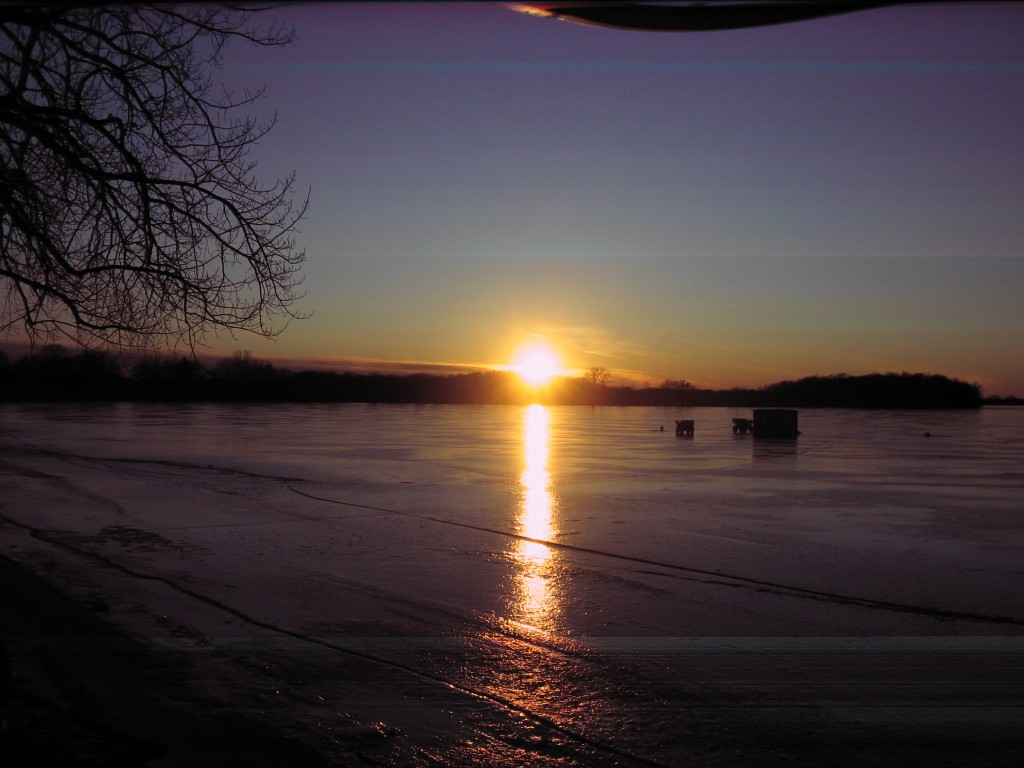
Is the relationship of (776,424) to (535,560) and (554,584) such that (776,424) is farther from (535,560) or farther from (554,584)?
(554,584)

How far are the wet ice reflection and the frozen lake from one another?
43mm

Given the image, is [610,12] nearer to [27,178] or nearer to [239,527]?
[27,178]

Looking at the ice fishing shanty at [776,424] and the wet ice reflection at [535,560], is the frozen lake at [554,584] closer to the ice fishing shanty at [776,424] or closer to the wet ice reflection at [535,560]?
the wet ice reflection at [535,560]

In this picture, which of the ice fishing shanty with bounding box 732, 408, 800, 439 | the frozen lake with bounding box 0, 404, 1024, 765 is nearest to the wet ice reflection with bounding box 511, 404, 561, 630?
the frozen lake with bounding box 0, 404, 1024, 765

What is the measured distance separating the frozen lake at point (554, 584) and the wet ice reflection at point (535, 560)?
4 cm

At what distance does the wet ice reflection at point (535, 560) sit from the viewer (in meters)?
7.03

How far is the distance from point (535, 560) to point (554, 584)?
113 centimetres

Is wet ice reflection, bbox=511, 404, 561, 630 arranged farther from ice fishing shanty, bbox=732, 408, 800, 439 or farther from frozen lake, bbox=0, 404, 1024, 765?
ice fishing shanty, bbox=732, 408, 800, 439

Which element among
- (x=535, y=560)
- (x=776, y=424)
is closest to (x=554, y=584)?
(x=535, y=560)

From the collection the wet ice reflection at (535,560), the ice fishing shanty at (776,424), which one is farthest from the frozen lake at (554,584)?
the ice fishing shanty at (776,424)

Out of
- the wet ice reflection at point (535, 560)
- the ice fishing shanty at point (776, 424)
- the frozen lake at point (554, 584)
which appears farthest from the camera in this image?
the ice fishing shanty at point (776, 424)

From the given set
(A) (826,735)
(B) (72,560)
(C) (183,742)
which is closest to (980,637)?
(A) (826,735)

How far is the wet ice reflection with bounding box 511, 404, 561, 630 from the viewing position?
7.03 m

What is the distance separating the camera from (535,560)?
914cm
